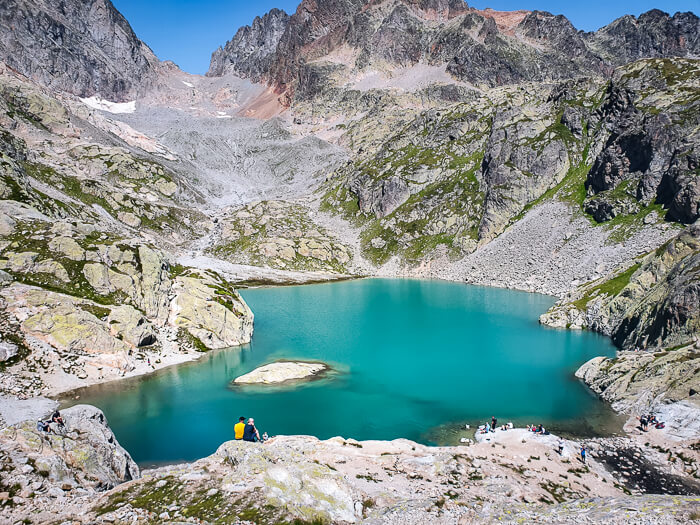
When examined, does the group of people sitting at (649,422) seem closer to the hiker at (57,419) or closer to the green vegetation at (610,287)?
the green vegetation at (610,287)

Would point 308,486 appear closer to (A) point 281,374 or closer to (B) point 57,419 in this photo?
(B) point 57,419

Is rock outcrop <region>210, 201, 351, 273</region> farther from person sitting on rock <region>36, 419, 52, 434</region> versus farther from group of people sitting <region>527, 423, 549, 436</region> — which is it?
person sitting on rock <region>36, 419, 52, 434</region>

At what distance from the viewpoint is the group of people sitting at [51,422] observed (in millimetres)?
19328

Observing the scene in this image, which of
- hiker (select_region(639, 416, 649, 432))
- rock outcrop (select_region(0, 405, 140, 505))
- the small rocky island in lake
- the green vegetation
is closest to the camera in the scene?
rock outcrop (select_region(0, 405, 140, 505))

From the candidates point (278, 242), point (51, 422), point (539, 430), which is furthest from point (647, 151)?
point (51, 422)

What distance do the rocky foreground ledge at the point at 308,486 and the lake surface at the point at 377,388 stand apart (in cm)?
828

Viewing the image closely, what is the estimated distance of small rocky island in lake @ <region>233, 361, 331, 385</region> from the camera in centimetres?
4706

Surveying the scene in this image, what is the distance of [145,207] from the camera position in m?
163

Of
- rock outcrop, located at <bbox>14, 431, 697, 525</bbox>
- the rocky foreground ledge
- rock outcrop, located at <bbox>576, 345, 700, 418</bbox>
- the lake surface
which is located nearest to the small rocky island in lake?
the lake surface

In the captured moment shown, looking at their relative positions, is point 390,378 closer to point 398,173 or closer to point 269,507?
point 269,507

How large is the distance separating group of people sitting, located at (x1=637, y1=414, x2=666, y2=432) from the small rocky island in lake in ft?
109

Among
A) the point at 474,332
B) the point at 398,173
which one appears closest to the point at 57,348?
the point at 474,332

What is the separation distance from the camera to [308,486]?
16.2 metres

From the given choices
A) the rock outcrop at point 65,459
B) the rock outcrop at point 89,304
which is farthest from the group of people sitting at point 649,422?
the rock outcrop at point 89,304
